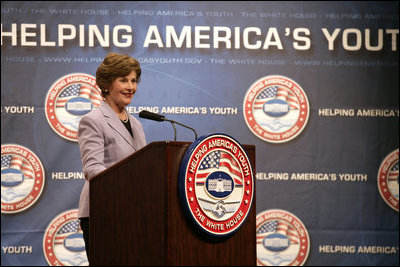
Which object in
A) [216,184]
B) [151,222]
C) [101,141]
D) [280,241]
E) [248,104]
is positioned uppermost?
[248,104]

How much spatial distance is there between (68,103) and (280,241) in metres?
1.92

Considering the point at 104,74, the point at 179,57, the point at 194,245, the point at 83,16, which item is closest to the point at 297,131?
the point at 179,57

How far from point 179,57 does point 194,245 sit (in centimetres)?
256

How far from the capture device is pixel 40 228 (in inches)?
153

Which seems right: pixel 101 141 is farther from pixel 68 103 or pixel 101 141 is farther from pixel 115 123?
pixel 68 103

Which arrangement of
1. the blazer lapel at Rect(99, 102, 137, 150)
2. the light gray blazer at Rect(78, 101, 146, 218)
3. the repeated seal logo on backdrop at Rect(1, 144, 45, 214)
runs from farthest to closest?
1. the repeated seal logo on backdrop at Rect(1, 144, 45, 214)
2. the blazer lapel at Rect(99, 102, 137, 150)
3. the light gray blazer at Rect(78, 101, 146, 218)

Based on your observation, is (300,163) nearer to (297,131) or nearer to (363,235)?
(297,131)

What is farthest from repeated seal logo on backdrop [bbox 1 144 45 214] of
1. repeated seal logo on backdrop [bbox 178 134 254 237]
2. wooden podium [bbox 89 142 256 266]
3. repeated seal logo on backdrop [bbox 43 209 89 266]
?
repeated seal logo on backdrop [bbox 178 134 254 237]

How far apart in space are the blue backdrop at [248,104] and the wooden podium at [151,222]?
2097 millimetres

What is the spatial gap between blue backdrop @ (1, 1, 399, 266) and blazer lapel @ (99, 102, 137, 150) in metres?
1.68

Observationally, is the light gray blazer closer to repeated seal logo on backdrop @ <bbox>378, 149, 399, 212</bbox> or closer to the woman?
the woman

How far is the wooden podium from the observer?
5.40 ft

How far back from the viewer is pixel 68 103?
3.95 meters

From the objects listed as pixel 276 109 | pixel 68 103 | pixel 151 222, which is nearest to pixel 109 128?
pixel 151 222
